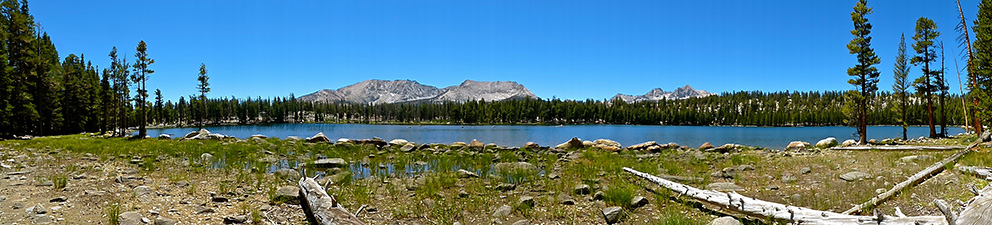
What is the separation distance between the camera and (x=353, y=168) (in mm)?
13938

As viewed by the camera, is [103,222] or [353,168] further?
[353,168]

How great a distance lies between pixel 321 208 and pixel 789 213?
23.5ft

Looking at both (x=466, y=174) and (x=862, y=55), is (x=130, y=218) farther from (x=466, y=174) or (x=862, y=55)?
(x=862, y=55)

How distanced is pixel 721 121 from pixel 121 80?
19082 cm

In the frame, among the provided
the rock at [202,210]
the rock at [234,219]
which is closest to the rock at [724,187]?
the rock at [234,219]

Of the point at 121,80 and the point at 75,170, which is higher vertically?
the point at 121,80

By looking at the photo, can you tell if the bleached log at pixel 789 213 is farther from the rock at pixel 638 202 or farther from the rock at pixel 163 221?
the rock at pixel 163 221

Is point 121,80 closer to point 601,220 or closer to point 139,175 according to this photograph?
point 139,175

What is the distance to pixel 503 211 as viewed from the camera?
7496 mm

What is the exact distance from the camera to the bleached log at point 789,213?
4984 mm

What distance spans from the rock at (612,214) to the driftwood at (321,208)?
13.2 ft

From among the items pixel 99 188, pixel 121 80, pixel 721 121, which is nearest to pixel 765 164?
pixel 99 188

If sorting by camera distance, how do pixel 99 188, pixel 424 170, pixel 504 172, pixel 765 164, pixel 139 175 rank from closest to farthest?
1. pixel 99 188
2. pixel 139 175
3. pixel 504 172
4. pixel 424 170
5. pixel 765 164

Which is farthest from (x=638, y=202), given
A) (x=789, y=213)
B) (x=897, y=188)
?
(x=897, y=188)
